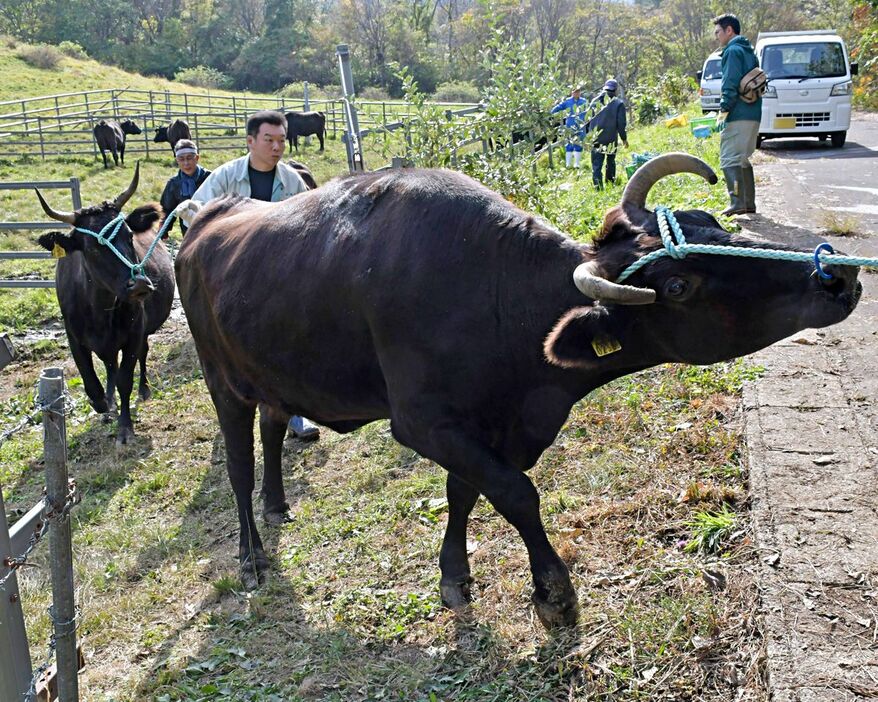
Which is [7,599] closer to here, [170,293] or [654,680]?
[654,680]

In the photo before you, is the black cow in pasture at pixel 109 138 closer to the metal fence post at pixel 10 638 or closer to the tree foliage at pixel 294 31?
the metal fence post at pixel 10 638

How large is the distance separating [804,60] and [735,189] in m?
9.59

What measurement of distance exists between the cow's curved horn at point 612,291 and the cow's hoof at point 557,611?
1246mm

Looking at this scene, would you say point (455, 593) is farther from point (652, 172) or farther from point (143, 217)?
point (143, 217)

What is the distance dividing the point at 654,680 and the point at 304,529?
2.61 metres

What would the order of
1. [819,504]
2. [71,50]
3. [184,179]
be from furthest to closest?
[71,50], [184,179], [819,504]

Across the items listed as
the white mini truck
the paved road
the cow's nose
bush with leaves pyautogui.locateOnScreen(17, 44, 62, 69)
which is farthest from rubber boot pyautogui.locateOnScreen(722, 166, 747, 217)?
bush with leaves pyautogui.locateOnScreen(17, 44, 62, 69)

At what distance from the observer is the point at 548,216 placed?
24.0ft

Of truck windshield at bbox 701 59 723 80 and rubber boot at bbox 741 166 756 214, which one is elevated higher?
truck windshield at bbox 701 59 723 80

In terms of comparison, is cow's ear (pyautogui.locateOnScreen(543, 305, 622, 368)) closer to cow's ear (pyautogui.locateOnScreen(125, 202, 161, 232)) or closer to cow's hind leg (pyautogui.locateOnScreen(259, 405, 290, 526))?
cow's hind leg (pyautogui.locateOnScreen(259, 405, 290, 526))

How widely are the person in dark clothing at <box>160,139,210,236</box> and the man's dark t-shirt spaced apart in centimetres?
281

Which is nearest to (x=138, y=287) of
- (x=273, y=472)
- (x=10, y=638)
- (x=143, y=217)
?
(x=143, y=217)

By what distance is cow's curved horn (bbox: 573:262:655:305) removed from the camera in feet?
9.71

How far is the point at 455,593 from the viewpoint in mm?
4023
